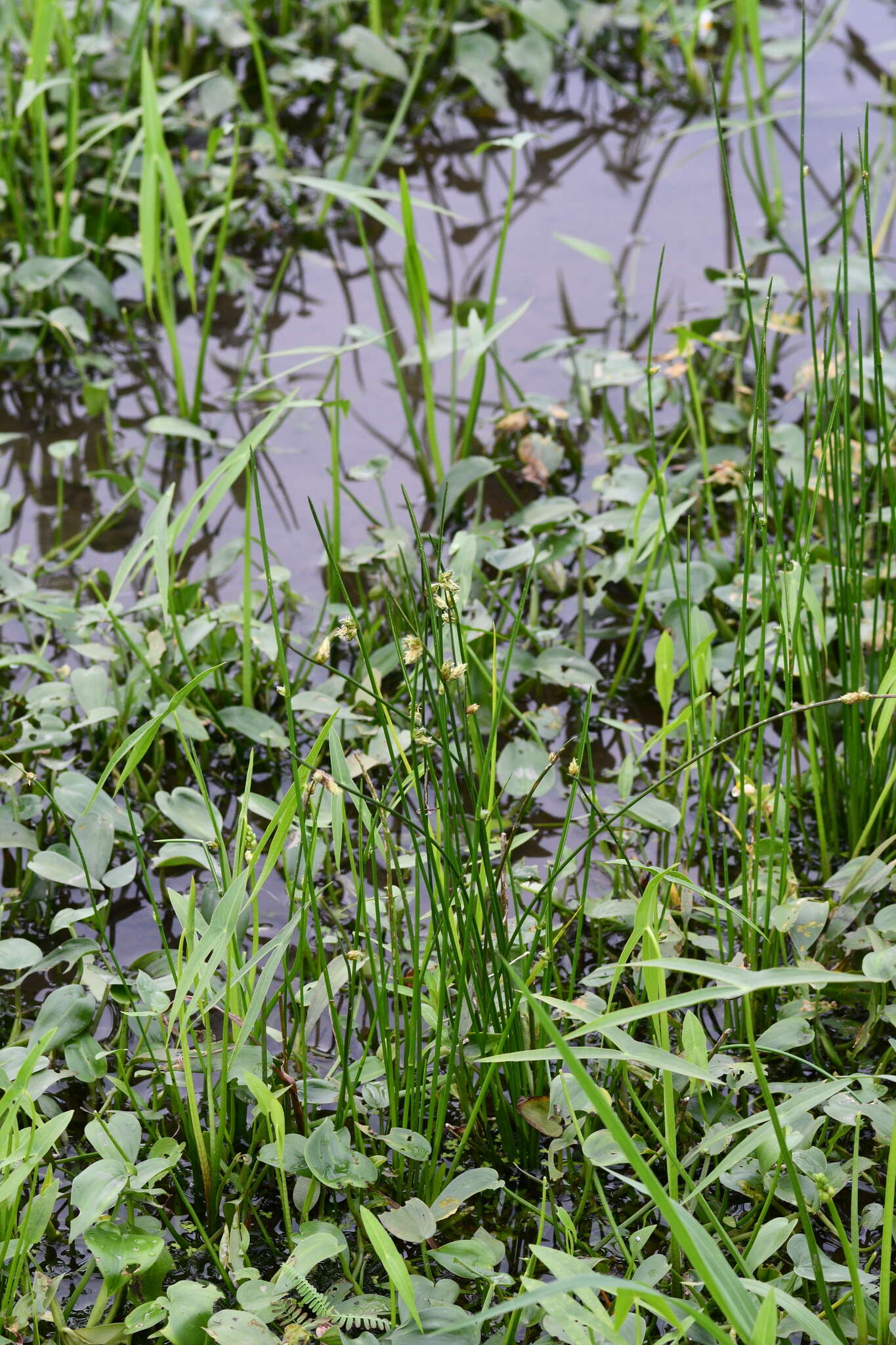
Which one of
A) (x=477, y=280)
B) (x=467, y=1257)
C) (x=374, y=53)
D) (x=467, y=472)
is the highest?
(x=374, y=53)

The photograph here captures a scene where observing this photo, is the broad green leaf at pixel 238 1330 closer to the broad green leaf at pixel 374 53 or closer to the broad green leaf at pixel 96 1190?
the broad green leaf at pixel 96 1190

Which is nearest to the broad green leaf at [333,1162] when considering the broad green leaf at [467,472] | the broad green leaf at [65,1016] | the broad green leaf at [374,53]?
the broad green leaf at [65,1016]

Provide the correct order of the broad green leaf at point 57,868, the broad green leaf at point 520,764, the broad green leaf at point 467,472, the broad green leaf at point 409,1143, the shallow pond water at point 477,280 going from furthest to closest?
the shallow pond water at point 477,280
the broad green leaf at point 467,472
the broad green leaf at point 520,764
the broad green leaf at point 57,868
the broad green leaf at point 409,1143

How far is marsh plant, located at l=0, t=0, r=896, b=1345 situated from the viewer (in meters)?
0.82

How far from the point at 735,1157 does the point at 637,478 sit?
35.8 inches

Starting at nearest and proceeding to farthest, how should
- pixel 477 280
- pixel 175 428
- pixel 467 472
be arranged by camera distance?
pixel 467 472
pixel 175 428
pixel 477 280

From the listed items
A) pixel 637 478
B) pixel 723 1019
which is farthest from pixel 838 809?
pixel 637 478

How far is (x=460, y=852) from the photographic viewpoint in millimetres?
1178

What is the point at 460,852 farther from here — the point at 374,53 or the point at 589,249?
the point at 374,53

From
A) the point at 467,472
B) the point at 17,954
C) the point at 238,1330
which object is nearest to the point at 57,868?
the point at 17,954

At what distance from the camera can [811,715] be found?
1.17m

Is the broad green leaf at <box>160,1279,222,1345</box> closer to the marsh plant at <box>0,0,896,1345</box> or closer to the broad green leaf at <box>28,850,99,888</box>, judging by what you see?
the marsh plant at <box>0,0,896,1345</box>

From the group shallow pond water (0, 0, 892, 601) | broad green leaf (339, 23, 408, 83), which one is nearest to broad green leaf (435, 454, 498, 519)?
shallow pond water (0, 0, 892, 601)

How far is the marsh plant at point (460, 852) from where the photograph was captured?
821 mm
